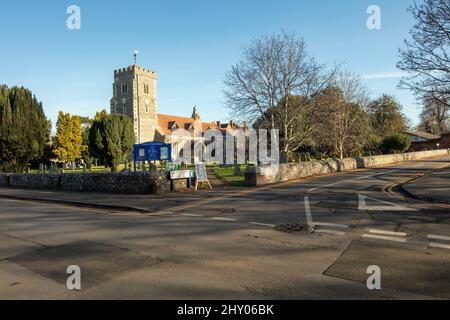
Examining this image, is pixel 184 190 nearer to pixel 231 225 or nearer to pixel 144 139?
pixel 231 225

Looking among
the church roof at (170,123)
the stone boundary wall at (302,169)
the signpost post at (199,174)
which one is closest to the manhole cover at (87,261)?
the signpost post at (199,174)

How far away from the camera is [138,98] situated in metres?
81.0

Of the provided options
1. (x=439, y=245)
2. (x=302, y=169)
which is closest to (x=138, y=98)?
(x=302, y=169)

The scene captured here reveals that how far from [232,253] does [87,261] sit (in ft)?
8.17

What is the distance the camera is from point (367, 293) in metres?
4.18

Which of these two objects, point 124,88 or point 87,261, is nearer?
point 87,261

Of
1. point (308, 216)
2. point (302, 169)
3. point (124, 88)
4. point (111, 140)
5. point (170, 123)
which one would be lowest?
point (308, 216)

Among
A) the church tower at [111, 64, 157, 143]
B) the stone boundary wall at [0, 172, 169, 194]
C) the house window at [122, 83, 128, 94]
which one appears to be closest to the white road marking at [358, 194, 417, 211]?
the stone boundary wall at [0, 172, 169, 194]

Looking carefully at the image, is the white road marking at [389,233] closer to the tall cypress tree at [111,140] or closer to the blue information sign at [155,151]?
A: the blue information sign at [155,151]

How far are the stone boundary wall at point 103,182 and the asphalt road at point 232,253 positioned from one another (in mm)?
5277

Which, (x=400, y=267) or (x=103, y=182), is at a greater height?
(x=103, y=182)

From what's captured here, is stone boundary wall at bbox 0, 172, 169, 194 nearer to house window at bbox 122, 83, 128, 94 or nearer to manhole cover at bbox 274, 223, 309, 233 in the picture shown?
manhole cover at bbox 274, 223, 309, 233

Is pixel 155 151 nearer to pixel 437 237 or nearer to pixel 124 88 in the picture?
pixel 437 237
